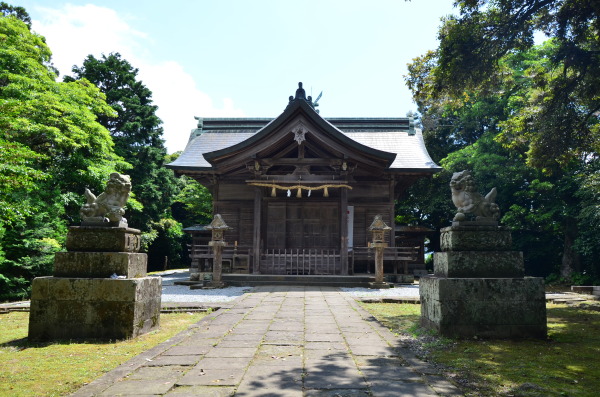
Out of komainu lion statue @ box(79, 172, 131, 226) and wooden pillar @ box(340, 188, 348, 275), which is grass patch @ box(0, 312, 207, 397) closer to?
komainu lion statue @ box(79, 172, 131, 226)

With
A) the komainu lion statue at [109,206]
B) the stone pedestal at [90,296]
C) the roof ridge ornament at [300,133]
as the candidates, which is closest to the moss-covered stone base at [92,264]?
the stone pedestal at [90,296]

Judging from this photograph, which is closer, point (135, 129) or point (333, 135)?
point (333, 135)

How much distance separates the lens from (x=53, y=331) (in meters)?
4.94

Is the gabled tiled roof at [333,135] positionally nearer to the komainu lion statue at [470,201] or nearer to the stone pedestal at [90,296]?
the komainu lion statue at [470,201]

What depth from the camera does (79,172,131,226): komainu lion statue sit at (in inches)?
211

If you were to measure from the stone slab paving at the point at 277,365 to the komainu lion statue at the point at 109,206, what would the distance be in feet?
6.46

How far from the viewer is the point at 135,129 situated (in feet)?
79.4

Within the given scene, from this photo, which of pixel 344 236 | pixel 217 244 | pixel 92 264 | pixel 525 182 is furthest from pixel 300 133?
pixel 525 182

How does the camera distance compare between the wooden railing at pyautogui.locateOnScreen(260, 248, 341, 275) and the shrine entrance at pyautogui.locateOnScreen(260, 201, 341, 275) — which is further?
the shrine entrance at pyautogui.locateOnScreen(260, 201, 341, 275)

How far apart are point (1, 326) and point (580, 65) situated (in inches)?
503

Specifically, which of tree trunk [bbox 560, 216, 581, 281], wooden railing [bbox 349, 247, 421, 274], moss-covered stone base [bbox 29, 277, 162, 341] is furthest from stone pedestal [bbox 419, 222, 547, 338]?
tree trunk [bbox 560, 216, 581, 281]

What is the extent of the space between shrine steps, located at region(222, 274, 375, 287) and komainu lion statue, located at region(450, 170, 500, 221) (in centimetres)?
738

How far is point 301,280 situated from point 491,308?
8.20 meters

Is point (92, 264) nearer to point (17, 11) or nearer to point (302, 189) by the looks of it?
point (302, 189)
